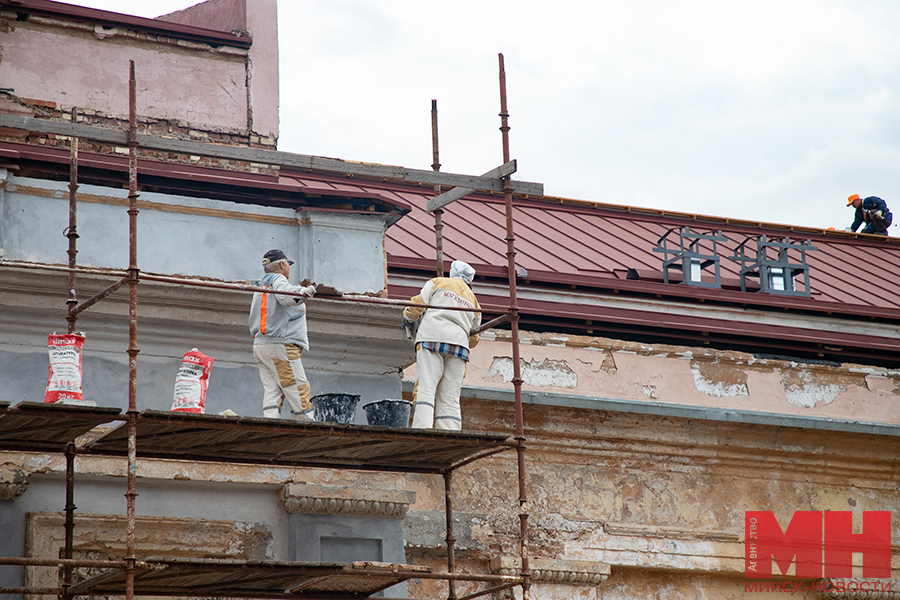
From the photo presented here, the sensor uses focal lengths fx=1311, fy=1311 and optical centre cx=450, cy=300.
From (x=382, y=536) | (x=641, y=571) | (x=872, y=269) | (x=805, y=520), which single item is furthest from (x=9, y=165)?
(x=872, y=269)

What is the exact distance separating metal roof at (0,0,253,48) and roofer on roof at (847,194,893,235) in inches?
391

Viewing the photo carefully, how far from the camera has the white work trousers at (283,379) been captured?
9.04 meters

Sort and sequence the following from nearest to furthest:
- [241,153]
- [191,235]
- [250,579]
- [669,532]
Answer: [250,579]
[241,153]
[191,235]
[669,532]

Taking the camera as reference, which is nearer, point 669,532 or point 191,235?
point 191,235

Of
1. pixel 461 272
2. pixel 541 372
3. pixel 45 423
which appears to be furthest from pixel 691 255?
pixel 45 423

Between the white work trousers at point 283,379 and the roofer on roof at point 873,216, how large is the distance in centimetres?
1160

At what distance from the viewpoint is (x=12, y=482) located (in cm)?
855

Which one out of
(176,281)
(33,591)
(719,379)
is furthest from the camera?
(719,379)

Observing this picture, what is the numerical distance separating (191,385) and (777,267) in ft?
26.2

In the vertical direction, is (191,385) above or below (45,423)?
above

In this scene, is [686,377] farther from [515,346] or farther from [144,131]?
[144,131]

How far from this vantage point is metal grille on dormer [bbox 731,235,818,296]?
1423 cm

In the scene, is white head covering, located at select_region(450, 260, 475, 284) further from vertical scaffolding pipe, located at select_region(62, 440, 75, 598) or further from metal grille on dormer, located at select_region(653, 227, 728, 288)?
metal grille on dormer, located at select_region(653, 227, 728, 288)

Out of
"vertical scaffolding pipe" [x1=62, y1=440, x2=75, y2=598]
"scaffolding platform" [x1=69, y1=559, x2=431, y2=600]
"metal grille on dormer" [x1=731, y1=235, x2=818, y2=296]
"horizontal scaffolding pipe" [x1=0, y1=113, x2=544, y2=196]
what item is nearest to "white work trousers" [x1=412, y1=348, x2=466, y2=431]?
"scaffolding platform" [x1=69, y1=559, x2=431, y2=600]
